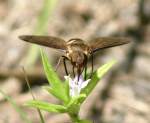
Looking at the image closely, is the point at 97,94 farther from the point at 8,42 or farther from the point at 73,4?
the point at 73,4

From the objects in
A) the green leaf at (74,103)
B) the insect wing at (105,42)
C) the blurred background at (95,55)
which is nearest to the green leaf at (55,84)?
the green leaf at (74,103)

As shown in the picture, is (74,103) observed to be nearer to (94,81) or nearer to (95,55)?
(94,81)

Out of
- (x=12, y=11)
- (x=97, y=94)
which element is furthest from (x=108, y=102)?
(x=12, y=11)

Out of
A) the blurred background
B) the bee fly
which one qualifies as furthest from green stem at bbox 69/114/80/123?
the blurred background

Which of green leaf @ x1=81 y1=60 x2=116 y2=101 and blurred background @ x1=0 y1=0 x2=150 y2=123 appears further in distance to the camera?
blurred background @ x1=0 y1=0 x2=150 y2=123

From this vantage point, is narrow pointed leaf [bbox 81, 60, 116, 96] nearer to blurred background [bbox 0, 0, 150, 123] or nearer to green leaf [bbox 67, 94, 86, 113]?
green leaf [bbox 67, 94, 86, 113]

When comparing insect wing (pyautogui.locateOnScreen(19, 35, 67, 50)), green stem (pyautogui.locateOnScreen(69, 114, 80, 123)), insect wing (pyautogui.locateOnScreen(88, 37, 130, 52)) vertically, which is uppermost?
insect wing (pyautogui.locateOnScreen(19, 35, 67, 50))

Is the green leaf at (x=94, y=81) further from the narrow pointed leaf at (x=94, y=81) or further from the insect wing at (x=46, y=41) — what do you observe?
the insect wing at (x=46, y=41)
